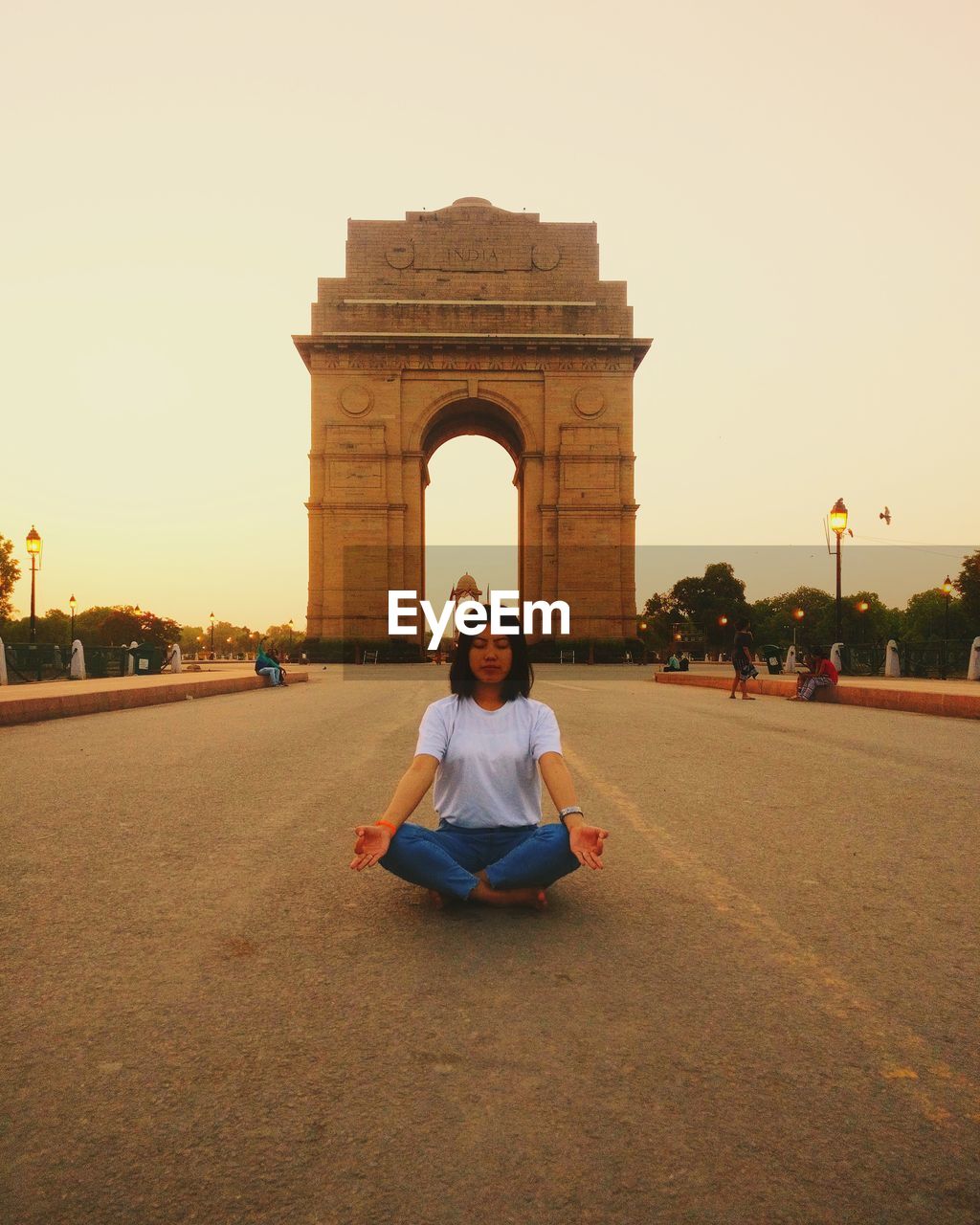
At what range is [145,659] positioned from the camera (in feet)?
102

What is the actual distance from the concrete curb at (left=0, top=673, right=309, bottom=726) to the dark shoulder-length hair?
35.0ft

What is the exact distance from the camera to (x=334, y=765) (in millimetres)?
8398

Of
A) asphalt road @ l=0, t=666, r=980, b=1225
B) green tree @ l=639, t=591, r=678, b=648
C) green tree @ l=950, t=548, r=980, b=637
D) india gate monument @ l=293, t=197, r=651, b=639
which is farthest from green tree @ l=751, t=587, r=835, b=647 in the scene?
asphalt road @ l=0, t=666, r=980, b=1225

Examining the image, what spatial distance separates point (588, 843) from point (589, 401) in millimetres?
44878

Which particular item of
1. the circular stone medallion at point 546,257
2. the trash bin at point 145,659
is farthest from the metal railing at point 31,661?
the circular stone medallion at point 546,257

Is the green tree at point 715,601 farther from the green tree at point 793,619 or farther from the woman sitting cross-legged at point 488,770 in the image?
the woman sitting cross-legged at point 488,770

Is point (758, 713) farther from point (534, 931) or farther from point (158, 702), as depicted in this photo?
point (534, 931)

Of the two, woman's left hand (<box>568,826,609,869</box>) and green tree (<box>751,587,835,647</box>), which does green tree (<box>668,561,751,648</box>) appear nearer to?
green tree (<box>751,587,835,647</box>)

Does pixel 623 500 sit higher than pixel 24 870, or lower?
higher

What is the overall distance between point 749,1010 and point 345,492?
44.0 metres

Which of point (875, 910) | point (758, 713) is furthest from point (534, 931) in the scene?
point (758, 713)

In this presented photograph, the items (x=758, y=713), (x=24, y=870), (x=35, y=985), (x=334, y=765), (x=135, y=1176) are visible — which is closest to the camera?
(x=135, y=1176)

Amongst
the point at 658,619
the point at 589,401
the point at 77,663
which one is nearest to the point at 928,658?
the point at 77,663

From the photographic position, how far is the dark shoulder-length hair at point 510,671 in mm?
4156
